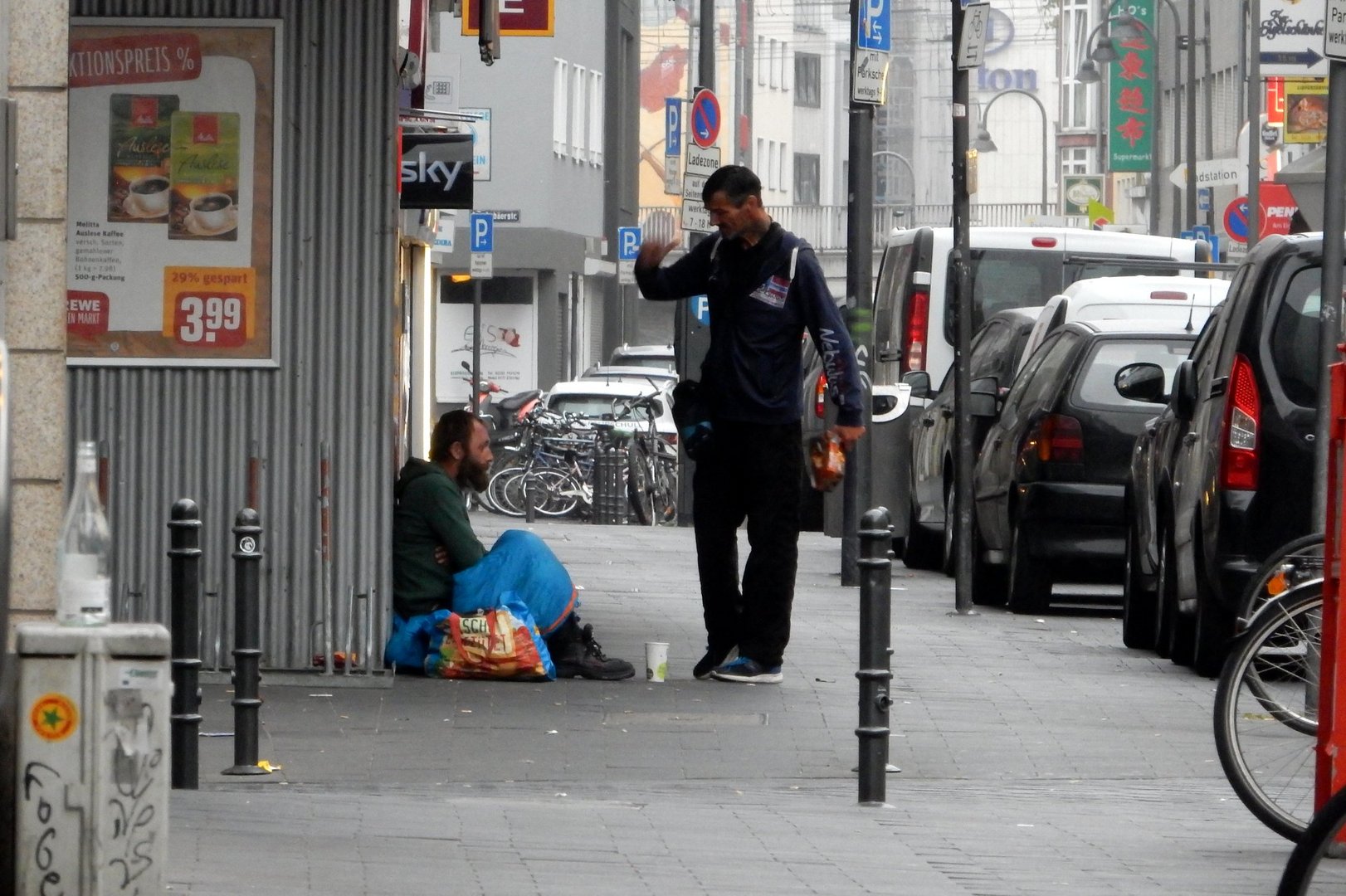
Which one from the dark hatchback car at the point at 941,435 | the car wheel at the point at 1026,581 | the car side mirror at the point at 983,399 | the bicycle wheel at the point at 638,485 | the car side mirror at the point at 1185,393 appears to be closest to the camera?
the car side mirror at the point at 1185,393

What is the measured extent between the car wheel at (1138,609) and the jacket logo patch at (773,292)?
3560 mm

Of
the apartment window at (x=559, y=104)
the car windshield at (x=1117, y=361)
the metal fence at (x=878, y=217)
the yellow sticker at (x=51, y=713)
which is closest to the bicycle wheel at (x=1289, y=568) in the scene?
the yellow sticker at (x=51, y=713)

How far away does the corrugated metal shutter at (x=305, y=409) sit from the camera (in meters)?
10.8

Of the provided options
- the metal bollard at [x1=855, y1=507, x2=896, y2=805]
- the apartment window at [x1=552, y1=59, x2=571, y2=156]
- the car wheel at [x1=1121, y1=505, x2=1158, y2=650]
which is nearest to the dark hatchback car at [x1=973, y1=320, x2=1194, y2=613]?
the car wheel at [x1=1121, y1=505, x2=1158, y2=650]

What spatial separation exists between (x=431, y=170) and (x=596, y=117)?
1886 inches

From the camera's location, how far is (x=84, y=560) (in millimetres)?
5336

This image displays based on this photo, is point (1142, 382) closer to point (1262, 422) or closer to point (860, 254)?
point (1262, 422)

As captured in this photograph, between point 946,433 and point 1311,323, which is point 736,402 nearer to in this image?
point 1311,323

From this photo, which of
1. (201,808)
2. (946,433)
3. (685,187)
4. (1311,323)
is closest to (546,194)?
Answer: (685,187)

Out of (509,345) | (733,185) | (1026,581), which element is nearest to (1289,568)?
(733,185)

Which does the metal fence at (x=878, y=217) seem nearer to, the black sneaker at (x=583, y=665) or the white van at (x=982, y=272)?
the white van at (x=982, y=272)

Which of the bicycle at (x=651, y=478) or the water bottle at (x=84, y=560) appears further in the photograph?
the bicycle at (x=651, y=478)

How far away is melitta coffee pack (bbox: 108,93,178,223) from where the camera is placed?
418 inches

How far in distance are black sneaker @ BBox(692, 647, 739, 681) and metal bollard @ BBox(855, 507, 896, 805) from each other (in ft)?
10.4
